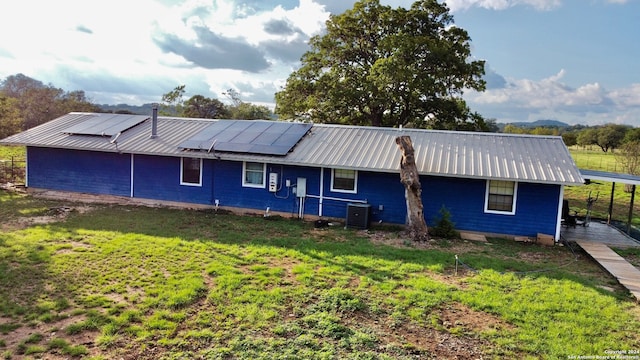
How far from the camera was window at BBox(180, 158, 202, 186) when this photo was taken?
49.3 feet

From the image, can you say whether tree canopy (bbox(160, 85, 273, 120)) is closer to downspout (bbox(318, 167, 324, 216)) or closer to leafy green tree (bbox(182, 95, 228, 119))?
leafy green tree (bbox(182, 95, 228, 119))

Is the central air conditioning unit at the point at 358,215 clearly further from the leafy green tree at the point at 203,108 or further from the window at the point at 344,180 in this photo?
the leafy green tree at the point at 203,108

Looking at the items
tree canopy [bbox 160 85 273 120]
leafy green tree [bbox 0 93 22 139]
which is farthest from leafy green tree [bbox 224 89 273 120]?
leafy green tree [bbox 0 93 22 139]

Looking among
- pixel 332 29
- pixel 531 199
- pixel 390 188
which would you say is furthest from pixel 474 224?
pixel 332 29

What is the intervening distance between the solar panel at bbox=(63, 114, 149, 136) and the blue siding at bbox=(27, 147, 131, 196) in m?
0.96

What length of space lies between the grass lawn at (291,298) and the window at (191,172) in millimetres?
4037

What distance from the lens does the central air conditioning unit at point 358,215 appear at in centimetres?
1284

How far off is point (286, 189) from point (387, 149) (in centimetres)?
369

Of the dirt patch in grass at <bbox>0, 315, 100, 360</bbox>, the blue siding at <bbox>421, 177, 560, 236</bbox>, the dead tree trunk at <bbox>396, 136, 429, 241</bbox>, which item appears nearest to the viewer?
the dirt patch in grass at <bbox>0, 315, 100, 360</bbox>

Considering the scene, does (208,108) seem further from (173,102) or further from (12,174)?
(12,174)

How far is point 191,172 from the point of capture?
49.6 ft

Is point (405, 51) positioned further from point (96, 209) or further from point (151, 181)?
point (96, 209)

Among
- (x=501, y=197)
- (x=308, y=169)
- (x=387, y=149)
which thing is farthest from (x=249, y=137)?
(x=501, y=197)

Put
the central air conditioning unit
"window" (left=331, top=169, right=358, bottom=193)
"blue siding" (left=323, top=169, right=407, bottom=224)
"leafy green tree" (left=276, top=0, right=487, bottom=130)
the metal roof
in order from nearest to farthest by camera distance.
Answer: the metal roof → the central air conditioning unit → "blue siding" (left=323, top=169, right=407, bottom=224) → "window" (left=331, top=169, right=358, bottom=193) → "leafy green tree" (left=276, top=0, right=487, bottom=130)
